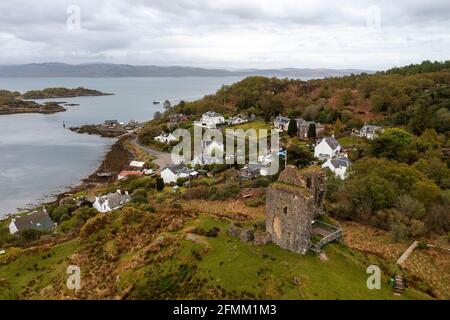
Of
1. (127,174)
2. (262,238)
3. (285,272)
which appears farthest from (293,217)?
(127,174)

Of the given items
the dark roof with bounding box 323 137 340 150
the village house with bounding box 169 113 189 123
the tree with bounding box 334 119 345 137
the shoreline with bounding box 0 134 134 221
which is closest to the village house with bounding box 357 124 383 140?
the tree with bounding box 334 119 345 137

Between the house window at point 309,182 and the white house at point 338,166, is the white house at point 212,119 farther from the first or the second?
the house window at point 309,182

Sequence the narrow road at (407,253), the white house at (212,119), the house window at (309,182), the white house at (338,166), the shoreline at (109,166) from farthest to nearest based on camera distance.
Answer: the white house at (212,119) < the shoreline at (109,166) < the white house at (338,166) < the narrow road at (407,253) < the house window at (309,182)

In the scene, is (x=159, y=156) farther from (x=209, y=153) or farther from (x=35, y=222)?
(x=35, y=222)

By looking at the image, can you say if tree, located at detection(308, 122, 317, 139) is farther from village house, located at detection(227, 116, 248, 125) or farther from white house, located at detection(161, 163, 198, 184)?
white house, located at detection(161, 163, 198, 184)

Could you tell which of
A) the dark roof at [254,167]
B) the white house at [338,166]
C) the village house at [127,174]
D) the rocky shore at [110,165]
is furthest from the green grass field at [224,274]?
the village house at [127,174]

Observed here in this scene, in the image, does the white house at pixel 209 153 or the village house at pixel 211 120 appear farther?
the village house at pixel 211 120
